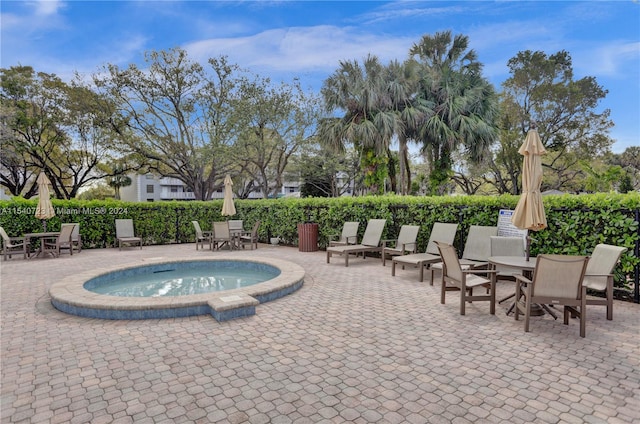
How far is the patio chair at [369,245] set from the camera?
30.9ft

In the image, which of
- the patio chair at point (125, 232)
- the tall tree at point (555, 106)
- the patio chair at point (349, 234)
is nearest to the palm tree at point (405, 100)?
the patio chair at point (349, 234)

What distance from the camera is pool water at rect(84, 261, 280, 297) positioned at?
7.34m

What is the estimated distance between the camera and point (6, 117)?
18.1m

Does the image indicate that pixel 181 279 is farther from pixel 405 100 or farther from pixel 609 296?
pixel 405 100

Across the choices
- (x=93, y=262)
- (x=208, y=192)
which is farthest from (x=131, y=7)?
(x=208, y=192)

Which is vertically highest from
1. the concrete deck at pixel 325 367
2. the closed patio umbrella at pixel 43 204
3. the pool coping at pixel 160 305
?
the closed patio umbrella at pixel 43 204

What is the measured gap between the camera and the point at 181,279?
8602 mm

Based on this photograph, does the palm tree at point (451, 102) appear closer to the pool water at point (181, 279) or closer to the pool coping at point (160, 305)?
the pool water at point (181, 279)

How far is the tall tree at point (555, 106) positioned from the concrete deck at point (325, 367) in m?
24.8

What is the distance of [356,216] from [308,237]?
2032 mm

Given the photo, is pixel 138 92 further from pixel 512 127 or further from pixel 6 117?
pixel 512 127

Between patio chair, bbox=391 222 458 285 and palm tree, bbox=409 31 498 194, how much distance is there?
10.7 metres

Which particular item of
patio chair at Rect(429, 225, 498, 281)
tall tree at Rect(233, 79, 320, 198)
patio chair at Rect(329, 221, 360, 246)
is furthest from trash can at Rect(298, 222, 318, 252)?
tall tree at Rect(233, 79, 320, 198)

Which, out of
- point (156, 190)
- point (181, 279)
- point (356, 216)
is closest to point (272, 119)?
point (356, 216)
